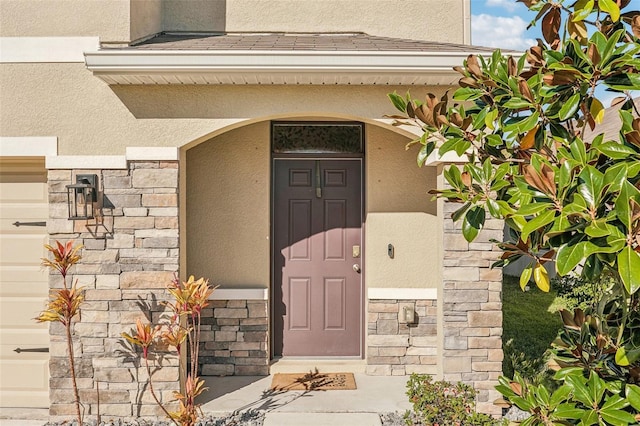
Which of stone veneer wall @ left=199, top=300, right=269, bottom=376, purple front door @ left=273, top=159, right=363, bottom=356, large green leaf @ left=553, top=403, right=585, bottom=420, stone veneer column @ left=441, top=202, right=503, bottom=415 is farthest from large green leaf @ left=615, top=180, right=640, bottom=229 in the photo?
stone veneer wall @ left=199, top=300, right=269, bottom=376

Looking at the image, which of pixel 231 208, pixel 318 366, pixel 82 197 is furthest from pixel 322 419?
pixel 82 197

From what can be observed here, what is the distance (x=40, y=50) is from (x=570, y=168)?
4828mm

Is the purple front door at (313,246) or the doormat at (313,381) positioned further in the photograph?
the purple front door at (313,246)

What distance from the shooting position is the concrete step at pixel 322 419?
452cm

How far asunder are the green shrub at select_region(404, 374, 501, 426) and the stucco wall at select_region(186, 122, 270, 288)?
2297 mm

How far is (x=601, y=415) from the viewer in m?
1.69

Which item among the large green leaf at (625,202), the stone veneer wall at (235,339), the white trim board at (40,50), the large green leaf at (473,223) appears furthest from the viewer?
the stone veneer wall at (235,339)

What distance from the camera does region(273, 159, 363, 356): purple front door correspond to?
5934 millimetres

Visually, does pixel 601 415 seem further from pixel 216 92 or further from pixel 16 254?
pixel 16 254

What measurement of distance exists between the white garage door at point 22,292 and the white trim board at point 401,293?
12.1ft

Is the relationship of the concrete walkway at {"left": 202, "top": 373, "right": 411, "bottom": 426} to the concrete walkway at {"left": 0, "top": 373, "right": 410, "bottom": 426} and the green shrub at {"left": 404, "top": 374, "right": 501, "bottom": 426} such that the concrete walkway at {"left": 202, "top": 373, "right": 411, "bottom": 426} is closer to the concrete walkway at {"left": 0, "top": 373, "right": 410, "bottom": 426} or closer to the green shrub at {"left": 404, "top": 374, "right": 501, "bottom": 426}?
the concrete walkway at {"left": 0, "top": 373, "right": 410, "bottom": 426}

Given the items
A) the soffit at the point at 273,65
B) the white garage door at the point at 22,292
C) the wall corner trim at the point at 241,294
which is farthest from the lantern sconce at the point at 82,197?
the wall corner trim at the point at 241,294

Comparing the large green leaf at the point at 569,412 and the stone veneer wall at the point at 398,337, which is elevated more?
the large green leaf at the point at 569,412

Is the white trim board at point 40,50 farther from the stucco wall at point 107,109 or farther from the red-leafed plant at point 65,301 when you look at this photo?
the red-leafed plant at point 65,301
